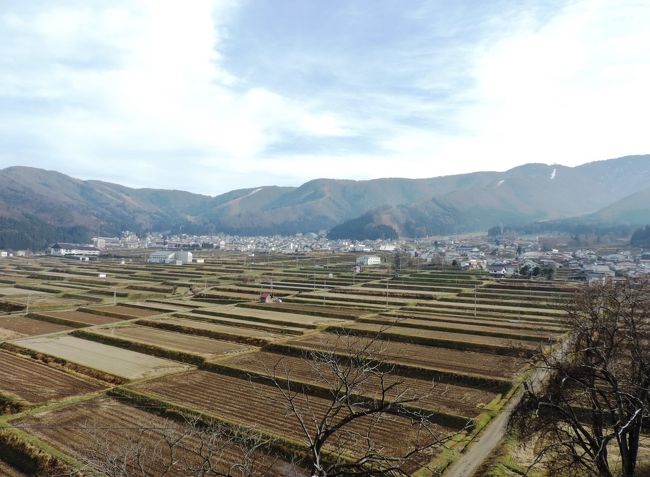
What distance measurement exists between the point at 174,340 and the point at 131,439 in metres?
17.2

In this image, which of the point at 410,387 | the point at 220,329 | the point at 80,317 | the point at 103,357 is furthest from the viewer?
the point at 80,317

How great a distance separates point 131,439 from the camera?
1517 centimetres

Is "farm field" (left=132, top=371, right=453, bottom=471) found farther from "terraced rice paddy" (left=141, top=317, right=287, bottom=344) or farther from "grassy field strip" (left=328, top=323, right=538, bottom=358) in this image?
"grassy field strip" (left=328, top=323, right=538, bottom=358)

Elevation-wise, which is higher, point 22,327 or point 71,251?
point 71,251

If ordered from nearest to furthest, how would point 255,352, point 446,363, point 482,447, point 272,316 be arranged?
1. point 482,447
2. point 446,363
3. point 255,352
4. point 272,316

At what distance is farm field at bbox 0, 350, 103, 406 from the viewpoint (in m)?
19.8

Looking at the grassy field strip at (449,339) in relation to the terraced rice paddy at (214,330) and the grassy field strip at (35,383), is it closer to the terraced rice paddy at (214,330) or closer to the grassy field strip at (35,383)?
the terraced rice paddy at (214,330)

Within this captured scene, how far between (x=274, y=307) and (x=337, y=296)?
9.75 metres

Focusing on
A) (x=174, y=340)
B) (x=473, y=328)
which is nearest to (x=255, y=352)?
(x=174, y=340)

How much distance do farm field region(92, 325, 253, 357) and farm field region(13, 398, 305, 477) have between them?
9.33 metres

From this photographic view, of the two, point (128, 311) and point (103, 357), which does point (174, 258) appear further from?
point (103, 357)

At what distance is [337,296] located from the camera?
54.2m

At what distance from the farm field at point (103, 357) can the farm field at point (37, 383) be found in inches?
61.3

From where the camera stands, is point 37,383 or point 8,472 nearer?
point 8,472
